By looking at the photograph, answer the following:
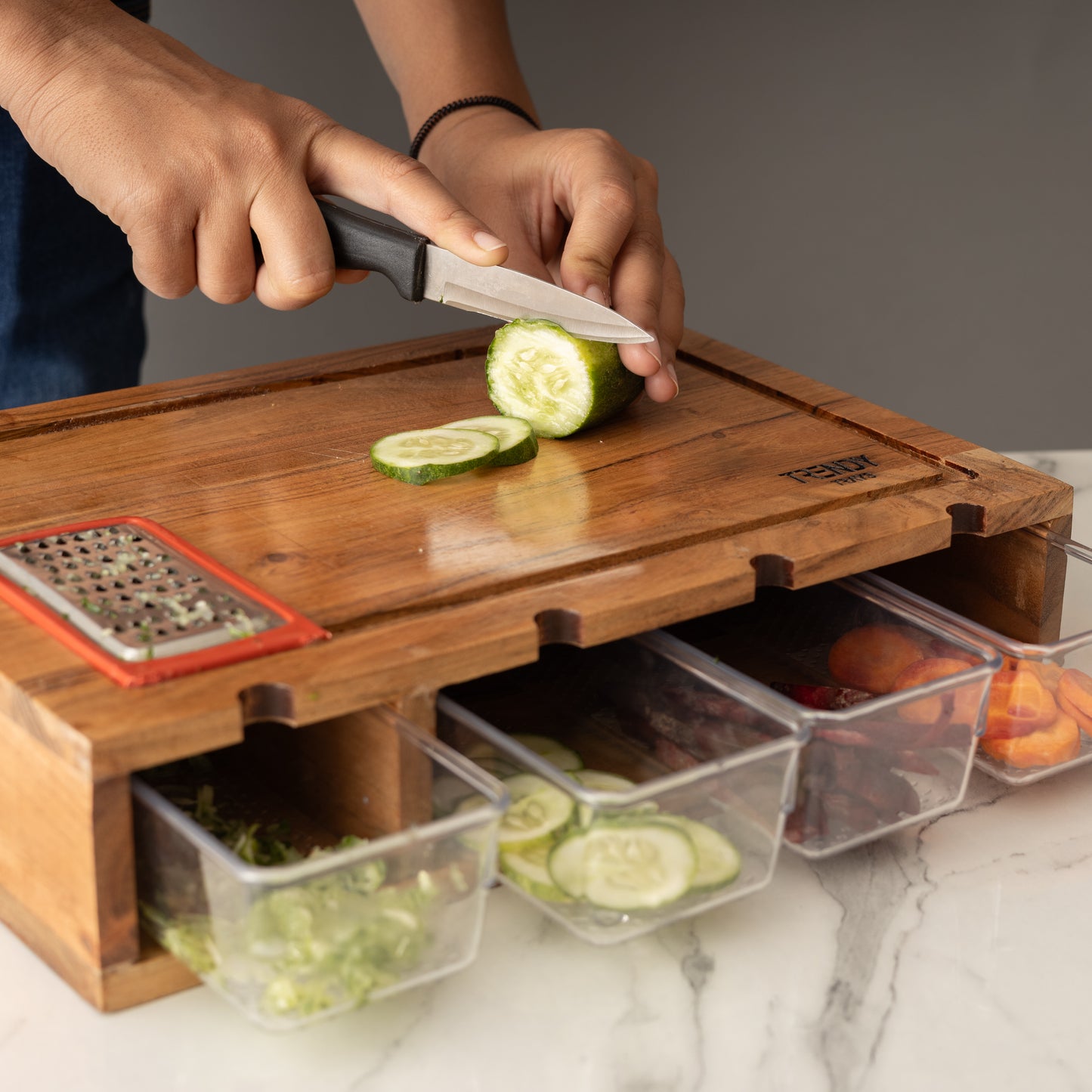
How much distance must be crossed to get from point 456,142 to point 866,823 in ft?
4.60

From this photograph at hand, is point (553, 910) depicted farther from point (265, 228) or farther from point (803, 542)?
point (265, 228)

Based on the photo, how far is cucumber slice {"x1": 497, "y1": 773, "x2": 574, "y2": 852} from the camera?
140 centimetres

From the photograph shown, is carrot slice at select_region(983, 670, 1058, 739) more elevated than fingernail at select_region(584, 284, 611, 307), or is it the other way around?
fingernail at select_region(584, 284, 611, 307)

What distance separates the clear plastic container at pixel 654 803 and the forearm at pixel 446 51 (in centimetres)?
128

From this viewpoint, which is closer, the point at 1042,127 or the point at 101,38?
the point at 101,38

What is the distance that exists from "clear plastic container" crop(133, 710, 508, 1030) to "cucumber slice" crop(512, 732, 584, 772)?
0.23m

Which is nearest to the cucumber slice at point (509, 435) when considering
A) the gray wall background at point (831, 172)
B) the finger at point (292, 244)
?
the finger at point (292, 244)

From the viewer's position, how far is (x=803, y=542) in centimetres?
173

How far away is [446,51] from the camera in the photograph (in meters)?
2.57

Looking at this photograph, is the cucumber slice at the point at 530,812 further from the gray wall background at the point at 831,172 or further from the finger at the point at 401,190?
the gray wall background at the point at 831,172

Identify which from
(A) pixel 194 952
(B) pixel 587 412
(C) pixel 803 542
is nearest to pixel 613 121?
(B) pixel 587 412

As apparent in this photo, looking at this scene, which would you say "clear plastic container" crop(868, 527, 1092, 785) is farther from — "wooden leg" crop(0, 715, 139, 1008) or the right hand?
"wooden leg" crop(0, 715, 139, 1008)

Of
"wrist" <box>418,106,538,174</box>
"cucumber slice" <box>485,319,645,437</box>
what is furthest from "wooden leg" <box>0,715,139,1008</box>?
"wrist" <box>418,106,538,174</box>

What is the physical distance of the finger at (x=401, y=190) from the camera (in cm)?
191
